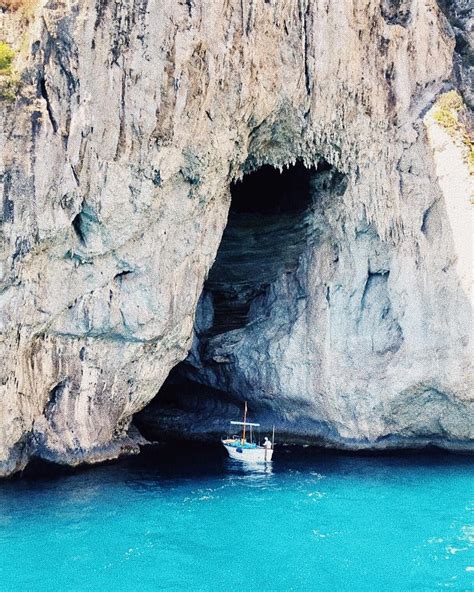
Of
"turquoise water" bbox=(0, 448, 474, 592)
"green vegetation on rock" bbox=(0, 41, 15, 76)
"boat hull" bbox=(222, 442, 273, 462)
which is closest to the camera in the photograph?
"turquoise water" bbox=(0, 448, 474, 592)

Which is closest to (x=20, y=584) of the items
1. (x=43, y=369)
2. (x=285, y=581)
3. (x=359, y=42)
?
(x=285, y=581)

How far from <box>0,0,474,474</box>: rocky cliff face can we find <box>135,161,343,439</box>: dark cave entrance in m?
0.10

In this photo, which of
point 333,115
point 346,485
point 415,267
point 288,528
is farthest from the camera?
point 415,267

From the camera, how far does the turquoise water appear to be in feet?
60.3

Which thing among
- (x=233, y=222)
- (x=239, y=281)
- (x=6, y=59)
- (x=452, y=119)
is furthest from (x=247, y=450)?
(x=6, y=59)

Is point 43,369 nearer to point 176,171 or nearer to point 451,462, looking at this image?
point 176,171

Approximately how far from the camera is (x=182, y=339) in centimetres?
3062

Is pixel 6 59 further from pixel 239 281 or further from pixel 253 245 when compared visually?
pixel 239 281

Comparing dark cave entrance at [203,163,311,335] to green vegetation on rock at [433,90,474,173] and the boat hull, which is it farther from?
the boat hull

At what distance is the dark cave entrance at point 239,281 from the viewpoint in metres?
35.2

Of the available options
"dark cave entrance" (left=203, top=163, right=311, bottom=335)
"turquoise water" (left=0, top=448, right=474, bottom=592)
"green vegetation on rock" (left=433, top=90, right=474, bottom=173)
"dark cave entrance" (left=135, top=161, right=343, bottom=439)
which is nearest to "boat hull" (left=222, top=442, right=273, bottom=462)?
"turquoise water" (left=0, top=448, right=474, bottom=592)

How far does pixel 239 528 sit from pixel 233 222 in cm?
1767

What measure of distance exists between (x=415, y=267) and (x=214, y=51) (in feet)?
38.9

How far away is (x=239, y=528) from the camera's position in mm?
21844
